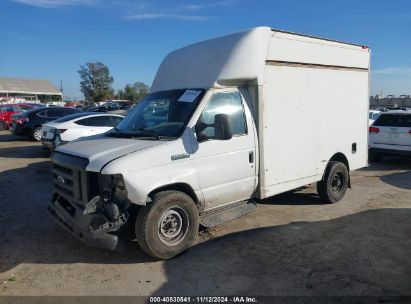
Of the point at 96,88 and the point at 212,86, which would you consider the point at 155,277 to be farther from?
the point at 96,88

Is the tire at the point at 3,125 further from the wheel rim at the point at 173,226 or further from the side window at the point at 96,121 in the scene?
the wheel rim at the point at 173,226

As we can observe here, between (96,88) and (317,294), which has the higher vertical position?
(96,88)

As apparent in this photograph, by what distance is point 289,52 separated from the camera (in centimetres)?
639

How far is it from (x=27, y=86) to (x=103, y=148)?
9344 centimetres

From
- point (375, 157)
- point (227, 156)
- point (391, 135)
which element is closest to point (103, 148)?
point (227, 156)

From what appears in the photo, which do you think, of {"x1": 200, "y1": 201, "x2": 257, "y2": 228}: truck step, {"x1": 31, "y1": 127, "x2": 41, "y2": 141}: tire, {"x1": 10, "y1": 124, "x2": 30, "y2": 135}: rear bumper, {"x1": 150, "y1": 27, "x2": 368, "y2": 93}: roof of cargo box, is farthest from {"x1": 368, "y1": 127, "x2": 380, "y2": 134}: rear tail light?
{"x1": 10, "y1": 124, "x2": 30, "y2": 135}: rear bumper

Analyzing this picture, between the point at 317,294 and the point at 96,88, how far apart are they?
317 feet

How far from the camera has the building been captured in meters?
83.4

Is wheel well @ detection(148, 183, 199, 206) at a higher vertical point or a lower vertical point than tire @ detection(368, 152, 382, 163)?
higher

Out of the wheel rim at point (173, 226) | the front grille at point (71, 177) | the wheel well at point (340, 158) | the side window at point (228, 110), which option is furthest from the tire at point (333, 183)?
the front grille at point (71, 177)

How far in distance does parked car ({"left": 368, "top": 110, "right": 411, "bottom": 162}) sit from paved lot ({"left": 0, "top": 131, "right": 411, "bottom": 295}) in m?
4.78

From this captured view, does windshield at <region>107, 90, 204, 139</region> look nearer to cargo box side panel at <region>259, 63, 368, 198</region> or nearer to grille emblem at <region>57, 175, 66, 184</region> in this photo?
grille emblem at <region>57, 175, 66, 184</region>

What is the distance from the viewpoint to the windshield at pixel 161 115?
5438mm

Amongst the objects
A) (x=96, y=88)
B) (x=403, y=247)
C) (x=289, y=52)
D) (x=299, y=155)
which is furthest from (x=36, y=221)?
(x=96, y=88)
